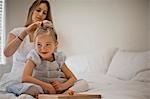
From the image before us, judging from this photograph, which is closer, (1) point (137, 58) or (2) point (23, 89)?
(2) point (23, 89)

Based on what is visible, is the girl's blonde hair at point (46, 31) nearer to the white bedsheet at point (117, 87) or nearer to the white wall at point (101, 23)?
the white wall at point (101, 23)

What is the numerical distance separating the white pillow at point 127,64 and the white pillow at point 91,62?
23 mm

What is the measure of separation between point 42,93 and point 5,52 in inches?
7.5

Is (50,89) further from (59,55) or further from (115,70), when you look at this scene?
(115,70)

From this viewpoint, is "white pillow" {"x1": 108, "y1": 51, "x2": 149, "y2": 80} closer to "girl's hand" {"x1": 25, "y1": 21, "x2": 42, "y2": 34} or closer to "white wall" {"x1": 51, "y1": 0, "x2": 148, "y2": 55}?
"white wall" {"x1": 51, "y1": 0, "x2": 148, "y2": 55}

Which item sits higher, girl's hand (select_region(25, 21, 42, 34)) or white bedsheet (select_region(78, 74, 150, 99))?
girl's hand (select_region(25, 21, 42, 34))

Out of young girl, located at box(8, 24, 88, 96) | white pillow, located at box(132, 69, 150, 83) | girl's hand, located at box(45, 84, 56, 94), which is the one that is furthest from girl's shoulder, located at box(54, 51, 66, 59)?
white pillow, located at box(132, 69, 150, 83)

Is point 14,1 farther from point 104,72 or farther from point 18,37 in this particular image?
point 104,72

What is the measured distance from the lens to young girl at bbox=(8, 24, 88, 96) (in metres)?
1.07

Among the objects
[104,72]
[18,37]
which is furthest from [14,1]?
[104,72]

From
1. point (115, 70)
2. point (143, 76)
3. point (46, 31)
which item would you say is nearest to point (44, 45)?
point (46, 31)

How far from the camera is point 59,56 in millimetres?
1092

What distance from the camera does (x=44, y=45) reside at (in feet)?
3.50

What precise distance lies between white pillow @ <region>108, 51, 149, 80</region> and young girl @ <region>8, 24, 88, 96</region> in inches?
5.1
